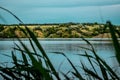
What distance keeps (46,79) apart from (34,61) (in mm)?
106

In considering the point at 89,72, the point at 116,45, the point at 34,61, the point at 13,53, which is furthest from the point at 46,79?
the point at 13,53

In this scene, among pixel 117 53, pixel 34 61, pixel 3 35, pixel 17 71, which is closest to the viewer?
pixel 34 61

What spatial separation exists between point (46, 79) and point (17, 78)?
1234 millimetres

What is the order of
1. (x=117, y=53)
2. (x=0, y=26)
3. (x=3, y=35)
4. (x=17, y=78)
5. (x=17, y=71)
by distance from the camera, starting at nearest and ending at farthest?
1. (x=117, y=53)
2. (x=0, y=26)
3. (x=17, y=71)
4. (x=17, y=78)
5. (x=3, y=35)

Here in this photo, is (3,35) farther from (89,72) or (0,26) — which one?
(89,72)

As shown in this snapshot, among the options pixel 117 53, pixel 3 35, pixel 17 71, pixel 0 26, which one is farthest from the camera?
pixel 3 35

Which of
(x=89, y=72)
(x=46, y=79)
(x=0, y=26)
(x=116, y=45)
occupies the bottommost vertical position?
(x=89, y=72)

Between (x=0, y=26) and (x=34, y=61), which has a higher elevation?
(x=0, y=26)

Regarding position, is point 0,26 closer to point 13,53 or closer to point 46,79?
point 13,53

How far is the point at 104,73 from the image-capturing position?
2410 mm

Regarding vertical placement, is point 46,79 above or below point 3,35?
below

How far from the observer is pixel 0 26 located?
233 cm

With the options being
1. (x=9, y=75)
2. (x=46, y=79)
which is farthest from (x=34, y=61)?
(x=9, y=75)

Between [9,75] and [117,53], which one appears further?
[9,75]
